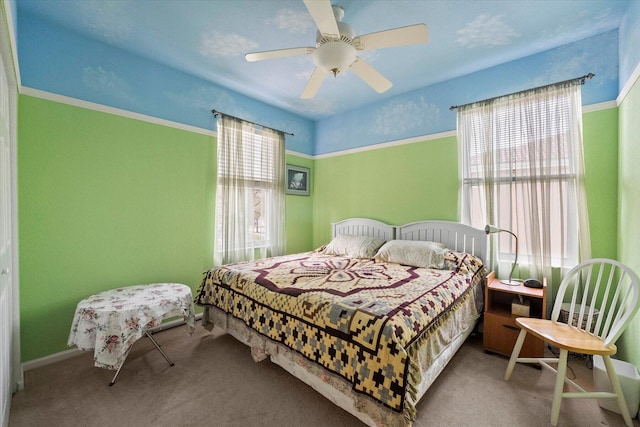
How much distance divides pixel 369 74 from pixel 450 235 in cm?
201

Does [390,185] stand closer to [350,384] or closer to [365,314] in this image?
[365,314]

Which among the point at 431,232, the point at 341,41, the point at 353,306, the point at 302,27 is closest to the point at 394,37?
the point at 341,41

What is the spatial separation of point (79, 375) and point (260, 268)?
1.56m

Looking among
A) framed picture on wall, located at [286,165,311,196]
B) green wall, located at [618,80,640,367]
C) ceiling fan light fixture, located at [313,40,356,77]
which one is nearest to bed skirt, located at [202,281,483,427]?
green wall, located at [618,80,640,367]

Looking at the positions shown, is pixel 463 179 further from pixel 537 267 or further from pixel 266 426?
pixel 266 426

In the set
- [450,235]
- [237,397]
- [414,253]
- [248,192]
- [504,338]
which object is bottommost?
[237,397]

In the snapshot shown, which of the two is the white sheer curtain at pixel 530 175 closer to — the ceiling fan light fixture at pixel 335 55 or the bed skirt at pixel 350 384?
the bed skirt at pixel 350 384

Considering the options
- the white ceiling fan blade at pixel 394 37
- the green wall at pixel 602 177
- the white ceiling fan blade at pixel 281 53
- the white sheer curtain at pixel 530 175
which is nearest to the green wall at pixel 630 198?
the green wall at pixel 602 177

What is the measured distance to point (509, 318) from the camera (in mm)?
2227

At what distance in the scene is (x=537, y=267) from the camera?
99.9 inches

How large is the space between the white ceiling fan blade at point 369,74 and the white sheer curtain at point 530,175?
137 centimetres

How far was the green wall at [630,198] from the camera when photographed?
1.80 m

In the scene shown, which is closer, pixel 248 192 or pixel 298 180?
pixel 248 192

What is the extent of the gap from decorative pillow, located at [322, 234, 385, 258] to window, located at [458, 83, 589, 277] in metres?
1.09
